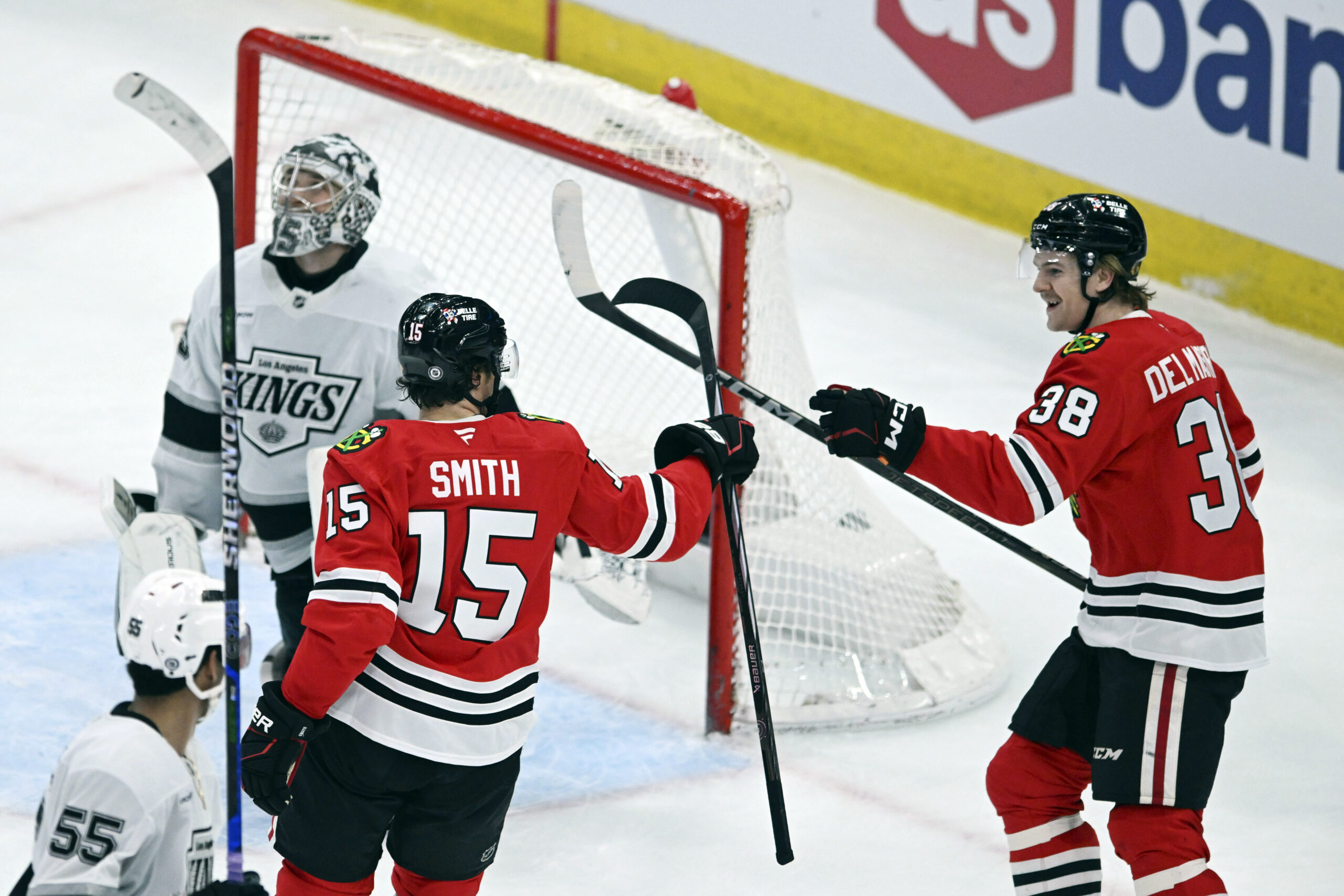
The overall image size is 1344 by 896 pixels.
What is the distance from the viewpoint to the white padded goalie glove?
3.67 meters

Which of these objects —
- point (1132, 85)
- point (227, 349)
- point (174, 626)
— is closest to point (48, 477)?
point (227, 349)

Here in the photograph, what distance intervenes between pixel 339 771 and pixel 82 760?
37 centimetres

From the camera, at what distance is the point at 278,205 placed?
11.3ft

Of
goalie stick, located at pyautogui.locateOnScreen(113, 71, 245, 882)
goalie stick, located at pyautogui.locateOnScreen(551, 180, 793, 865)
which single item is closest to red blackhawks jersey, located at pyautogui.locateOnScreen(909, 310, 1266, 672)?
goalie stick, located at pyautogui.locateOnScreen(551, 180, 793, 865)

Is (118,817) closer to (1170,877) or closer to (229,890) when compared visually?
(229,890)

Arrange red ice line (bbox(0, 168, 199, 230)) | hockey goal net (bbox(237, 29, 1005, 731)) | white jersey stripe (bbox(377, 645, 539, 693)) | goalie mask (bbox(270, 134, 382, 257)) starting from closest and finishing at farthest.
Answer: white jersey stripe (bbox(377, 645, 539, 693)), goalie mask (bbox(270, 134, 382, 257)), hockey goal net (bbox(237, 29, 1005, 731)), red ice line (bbox(0, 168, 199, 230))

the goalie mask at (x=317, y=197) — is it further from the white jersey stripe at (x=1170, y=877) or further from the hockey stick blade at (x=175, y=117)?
the white jersey stripe at (x=1170, y=877)

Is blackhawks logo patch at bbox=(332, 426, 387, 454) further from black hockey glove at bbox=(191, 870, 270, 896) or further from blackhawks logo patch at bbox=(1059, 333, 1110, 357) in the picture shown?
blackhawks logo patch at bbox=(1059, 333, 1110, 357)

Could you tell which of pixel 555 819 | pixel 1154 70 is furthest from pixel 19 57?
pixel 555 819

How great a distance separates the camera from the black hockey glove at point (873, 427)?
2.85 metres

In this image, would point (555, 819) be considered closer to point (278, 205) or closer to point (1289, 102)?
point (278, 205)

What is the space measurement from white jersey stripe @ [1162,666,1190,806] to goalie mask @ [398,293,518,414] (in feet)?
3.70

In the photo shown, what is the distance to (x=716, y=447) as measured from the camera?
2.94m

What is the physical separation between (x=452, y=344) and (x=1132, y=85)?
12.6 ft
